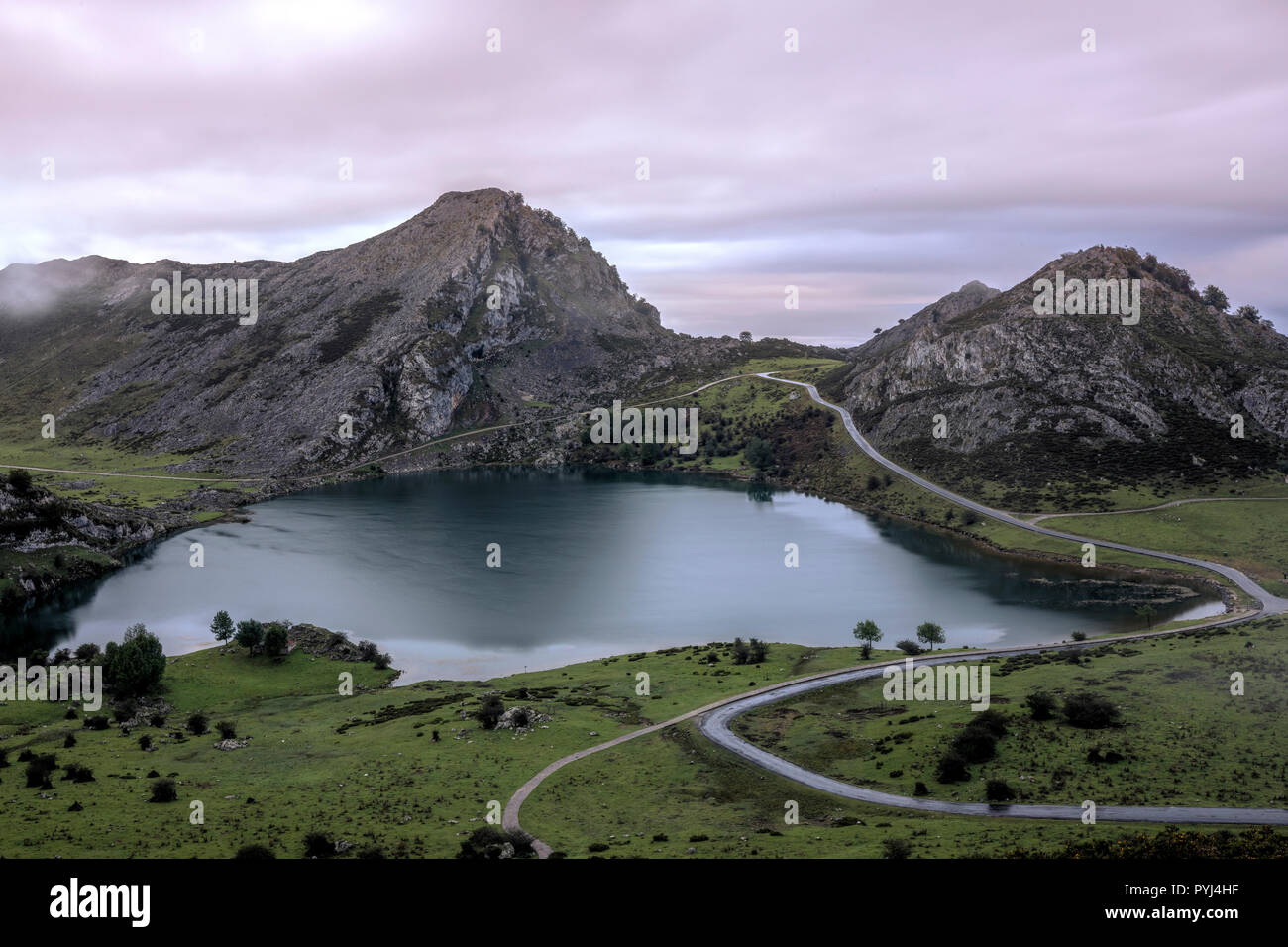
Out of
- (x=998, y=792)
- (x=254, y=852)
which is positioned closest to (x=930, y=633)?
(x=998, y=792)

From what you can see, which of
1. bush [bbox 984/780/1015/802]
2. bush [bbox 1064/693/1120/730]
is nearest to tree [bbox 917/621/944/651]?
bush [bbox 1064/693/1120/730]

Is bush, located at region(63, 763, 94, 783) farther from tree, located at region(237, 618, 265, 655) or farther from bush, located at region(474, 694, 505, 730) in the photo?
tree, located at region(237, 618, 265, 655)

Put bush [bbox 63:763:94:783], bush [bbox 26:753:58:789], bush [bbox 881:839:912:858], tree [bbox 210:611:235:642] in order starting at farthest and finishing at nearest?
tree [bbox 210:611:235:642] < bush [bbox 63:763:94:783] < bush [bbox 26:753:58:789] < bush [bbox 881:839:912:858]

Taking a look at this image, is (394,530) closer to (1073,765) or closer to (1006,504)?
(1006,504)

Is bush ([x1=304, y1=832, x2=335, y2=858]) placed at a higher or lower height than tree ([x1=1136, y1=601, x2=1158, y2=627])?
higher

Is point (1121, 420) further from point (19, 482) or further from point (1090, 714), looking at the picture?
point (19, 482)
